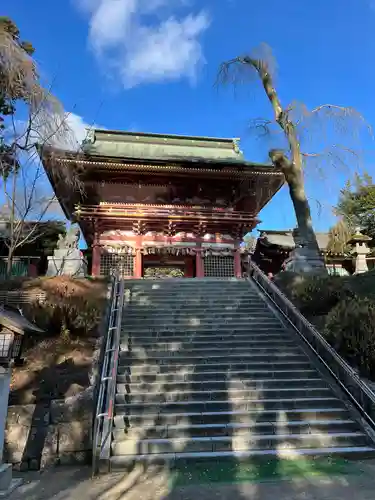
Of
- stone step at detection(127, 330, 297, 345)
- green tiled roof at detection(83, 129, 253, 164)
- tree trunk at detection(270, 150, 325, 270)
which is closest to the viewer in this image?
stone step at detection(127, 330, 297, 345)

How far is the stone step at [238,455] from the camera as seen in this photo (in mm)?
5688

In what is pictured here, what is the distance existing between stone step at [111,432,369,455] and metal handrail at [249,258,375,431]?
67 cm

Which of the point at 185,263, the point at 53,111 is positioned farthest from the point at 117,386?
the point at 185,263

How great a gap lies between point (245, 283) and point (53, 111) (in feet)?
27.3

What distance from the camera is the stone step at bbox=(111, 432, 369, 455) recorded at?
5.98m

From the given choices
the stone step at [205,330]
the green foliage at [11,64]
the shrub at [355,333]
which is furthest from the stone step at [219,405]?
the green foliage at [11,64]

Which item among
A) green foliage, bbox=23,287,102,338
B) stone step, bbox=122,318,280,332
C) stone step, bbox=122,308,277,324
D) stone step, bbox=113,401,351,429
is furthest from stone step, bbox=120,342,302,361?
stone step, bbox=113,401,351,429

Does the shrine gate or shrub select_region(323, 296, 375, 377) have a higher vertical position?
the shrine gate

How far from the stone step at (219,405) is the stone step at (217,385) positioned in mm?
375

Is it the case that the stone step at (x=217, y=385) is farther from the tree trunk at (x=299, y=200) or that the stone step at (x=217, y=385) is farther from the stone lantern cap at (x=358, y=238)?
the stone lantern cap at (x=358, y=238)

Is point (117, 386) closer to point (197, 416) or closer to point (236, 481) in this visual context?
point (197, 416)

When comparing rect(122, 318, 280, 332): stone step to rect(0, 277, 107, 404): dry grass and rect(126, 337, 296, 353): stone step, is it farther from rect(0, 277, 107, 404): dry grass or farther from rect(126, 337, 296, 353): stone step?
rect(0, 277, 107, 404): dry grass

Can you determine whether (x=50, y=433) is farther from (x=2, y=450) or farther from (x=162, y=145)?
(x=162, y=145)

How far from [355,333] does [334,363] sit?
0.90m
